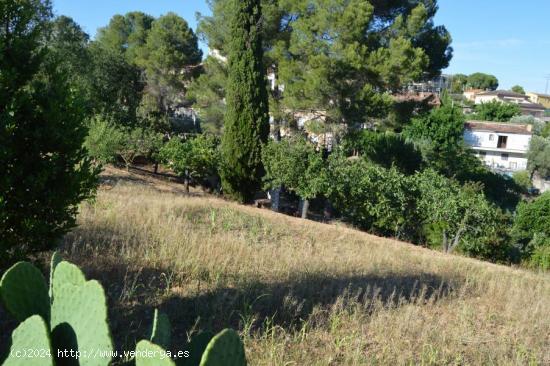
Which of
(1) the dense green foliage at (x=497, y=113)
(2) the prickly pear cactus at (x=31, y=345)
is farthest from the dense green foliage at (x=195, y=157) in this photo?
Result: (1) the dense green foliage at (x=497, y=113)

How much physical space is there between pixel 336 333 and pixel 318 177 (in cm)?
913

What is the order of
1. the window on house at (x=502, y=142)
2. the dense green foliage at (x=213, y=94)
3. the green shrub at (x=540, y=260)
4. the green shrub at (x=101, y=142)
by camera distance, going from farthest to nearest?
the window on house at (x=502, y=142)
the dense green foliage at (x=213, y=94)
the green shrub at (x=101, y=142)
the green shrub at (x=540, y=260)

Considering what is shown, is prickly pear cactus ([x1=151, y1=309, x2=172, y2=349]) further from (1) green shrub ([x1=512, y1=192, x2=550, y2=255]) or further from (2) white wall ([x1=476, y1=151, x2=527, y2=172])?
(2) white wall ([x1=476, y1=151, x2=527, y2=172])

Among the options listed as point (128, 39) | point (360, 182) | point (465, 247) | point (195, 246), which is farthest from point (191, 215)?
point (128, 39)

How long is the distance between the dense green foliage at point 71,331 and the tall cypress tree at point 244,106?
468 inches

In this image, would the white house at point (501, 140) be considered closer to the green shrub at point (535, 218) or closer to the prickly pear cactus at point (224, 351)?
the green shrub at point (535, 218)

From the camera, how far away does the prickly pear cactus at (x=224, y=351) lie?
4.58 ft

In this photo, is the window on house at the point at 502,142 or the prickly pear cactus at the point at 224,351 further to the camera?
the window on house at the point at 502,142

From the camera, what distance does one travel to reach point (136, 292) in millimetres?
3674

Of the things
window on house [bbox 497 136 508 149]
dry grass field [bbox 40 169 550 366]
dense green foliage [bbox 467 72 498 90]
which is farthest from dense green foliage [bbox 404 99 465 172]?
dense green foliage [bbox 467 72 498 90]

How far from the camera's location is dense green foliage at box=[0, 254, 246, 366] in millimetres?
1435

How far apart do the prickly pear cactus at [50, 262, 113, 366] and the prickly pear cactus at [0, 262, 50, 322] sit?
0.48ft

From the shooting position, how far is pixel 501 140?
44812 mm

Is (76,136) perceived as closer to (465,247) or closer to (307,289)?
(307,289)
